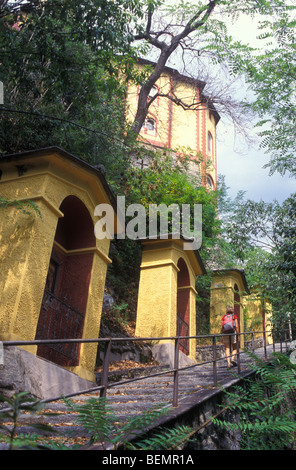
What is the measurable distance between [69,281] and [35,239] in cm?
181

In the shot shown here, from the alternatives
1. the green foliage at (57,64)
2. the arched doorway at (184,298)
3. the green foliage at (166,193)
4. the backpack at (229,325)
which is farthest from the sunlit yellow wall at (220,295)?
the green foliage at (57,64)

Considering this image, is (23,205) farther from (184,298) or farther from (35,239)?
(184,298)

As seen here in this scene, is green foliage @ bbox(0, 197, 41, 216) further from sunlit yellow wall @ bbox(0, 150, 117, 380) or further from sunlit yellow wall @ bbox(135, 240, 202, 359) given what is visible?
sunlit yellow wall @ bbox(135, 240, 202, 359)

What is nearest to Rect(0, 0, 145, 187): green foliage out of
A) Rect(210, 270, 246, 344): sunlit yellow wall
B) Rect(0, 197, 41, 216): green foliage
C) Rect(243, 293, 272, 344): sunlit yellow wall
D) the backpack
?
Rect(0, 197, 41, 216): green foliage

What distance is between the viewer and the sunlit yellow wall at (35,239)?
597 cm

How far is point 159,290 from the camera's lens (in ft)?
34.7

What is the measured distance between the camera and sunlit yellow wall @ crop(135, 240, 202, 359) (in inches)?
401

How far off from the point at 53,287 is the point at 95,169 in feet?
8.34

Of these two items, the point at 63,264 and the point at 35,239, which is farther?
the point at 63,264

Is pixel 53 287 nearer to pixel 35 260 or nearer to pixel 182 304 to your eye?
pixel 35 260

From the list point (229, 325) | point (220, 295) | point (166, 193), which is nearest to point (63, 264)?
point (229, 325)

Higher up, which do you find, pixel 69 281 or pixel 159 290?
pixel 159 290
